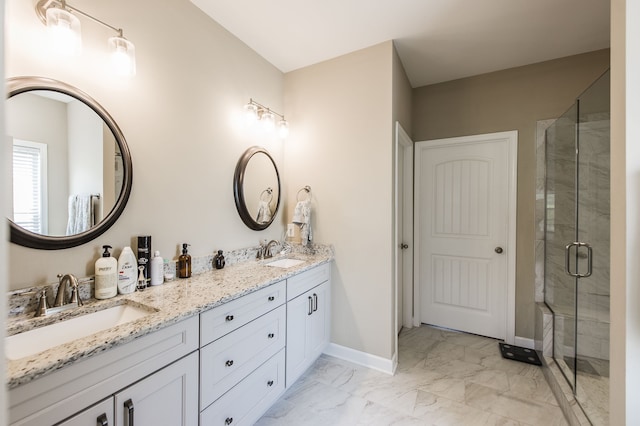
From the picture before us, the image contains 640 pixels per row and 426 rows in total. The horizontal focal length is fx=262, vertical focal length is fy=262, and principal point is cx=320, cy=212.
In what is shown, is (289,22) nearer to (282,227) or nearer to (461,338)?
(282,227)

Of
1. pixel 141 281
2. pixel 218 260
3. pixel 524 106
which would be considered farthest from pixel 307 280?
pixel 524 106

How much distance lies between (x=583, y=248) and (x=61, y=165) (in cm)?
327

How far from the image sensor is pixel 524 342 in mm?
2605

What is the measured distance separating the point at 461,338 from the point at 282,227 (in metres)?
2.22

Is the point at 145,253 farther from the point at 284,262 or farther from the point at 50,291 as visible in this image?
the point at 284,262

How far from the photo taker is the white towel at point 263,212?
2346 millimetres

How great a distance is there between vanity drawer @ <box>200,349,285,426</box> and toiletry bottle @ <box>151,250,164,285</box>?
2.41ft

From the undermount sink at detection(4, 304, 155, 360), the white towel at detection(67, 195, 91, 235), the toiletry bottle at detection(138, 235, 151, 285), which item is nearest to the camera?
the undermount sink at detection(4, 304, 155, 360)

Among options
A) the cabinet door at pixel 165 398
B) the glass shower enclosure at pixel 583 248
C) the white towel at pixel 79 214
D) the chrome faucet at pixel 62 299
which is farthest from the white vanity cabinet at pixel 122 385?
the glass shower enclosure at pixel 583 248

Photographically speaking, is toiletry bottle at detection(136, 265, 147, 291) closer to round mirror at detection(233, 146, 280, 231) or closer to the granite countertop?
the granite countertop

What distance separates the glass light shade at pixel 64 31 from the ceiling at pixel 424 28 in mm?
895

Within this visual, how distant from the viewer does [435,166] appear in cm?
301

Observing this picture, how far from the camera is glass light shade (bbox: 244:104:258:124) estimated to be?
2.19 metres

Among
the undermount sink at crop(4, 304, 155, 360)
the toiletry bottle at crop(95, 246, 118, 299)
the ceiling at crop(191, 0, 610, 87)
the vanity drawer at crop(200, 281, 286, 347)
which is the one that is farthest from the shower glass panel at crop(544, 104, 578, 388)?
the toiletry bottle at crop(95, 246, 118, 299)
